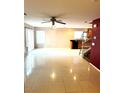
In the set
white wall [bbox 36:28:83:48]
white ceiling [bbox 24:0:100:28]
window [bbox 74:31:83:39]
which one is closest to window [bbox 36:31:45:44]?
white wall [bbox 36:28:83:48]

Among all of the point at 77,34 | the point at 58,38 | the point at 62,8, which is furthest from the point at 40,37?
the point at 62,8

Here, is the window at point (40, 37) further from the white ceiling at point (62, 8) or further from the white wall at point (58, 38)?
the white ceiling at point (62, 8)

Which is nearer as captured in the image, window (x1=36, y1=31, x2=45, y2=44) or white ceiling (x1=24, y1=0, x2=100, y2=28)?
white ceiling (x1=24, y1=0, x2=100, y2=28)

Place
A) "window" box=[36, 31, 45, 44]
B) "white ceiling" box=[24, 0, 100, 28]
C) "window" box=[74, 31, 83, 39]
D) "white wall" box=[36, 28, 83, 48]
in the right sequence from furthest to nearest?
"window" box=[74, 31, 83, 39] < "white wall" box=[36, 28, 83, 48] < "window" box=[36, 31, 45, 44] < "white ceiling" box=[24, 0, 100, 28]

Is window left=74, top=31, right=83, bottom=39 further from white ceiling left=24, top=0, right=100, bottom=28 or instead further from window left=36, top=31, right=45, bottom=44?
white ceiling left=24, top=0, right=100, bottom=28

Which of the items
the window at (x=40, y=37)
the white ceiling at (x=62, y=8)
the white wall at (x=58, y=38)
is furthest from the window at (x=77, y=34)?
the white ceiling at (x=62, y=8)

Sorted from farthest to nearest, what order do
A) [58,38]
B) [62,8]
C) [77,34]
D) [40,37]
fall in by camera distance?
1. [77,34]
2. [58,38]
3. [40,37]
4. [62,8]

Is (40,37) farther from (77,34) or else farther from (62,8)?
(62,8)
